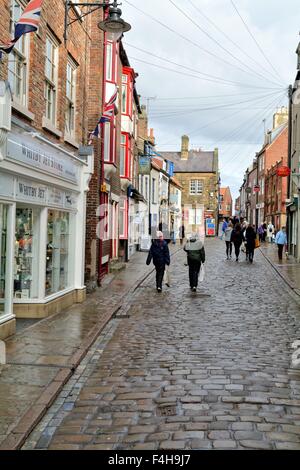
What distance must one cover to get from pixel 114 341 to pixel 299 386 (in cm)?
355

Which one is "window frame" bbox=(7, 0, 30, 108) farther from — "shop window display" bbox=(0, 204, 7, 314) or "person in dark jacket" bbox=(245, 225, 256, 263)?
"person in dark jacket" bbox=(245, 225, 256, 263)

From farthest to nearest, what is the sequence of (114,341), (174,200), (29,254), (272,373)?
1. (174,200)
2. (29,254)
3. (114,341)
4. (272,373)

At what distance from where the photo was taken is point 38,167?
396 inches

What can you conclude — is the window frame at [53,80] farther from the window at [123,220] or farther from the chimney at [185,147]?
the chimney at [185,147]

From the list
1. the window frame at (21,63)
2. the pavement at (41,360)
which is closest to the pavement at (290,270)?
the pavement at (41,360)

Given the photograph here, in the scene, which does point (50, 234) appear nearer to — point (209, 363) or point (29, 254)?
point (29, 254)

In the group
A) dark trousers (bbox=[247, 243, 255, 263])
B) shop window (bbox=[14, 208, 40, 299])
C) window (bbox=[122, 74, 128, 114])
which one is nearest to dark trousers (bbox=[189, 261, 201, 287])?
shop window (bbox=[14, 208, 40, 299])

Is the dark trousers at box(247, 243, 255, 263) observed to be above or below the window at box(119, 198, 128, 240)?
below

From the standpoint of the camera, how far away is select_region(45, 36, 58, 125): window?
1132cm

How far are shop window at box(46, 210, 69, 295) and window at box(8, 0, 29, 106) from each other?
104 inches

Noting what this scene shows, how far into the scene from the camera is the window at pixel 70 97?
13.0 metres

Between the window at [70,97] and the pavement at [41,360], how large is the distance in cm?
435

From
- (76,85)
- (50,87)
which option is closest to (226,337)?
(50,87)
